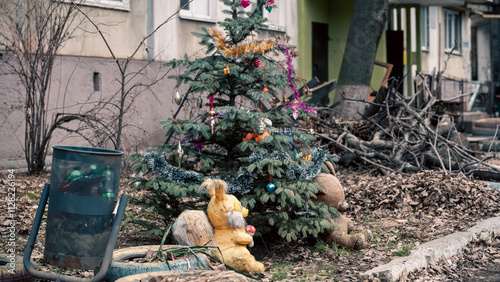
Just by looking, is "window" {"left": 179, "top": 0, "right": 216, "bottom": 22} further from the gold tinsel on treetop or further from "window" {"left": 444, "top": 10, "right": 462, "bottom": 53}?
"window" {"left": 444, "top": 10, "right": 462, "bottom": 53}

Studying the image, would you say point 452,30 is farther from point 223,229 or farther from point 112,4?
point 223,229

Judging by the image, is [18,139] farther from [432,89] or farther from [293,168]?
[432,89]

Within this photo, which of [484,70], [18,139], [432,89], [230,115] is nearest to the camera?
[230,115]

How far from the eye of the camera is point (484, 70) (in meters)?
31.0

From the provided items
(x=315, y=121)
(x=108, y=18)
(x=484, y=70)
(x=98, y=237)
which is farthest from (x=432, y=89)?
(x=484, y=70)

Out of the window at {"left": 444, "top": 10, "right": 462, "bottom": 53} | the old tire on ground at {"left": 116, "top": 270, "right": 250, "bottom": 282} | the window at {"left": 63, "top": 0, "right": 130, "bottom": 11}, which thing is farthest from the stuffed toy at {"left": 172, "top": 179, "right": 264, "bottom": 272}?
the window at {"left": 444, "top": 10, "right": 462, "bottom": 53}

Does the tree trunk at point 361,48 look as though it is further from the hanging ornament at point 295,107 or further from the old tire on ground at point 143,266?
the old tire on ground at point 143,266

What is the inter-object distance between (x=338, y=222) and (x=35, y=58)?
16.9 ft

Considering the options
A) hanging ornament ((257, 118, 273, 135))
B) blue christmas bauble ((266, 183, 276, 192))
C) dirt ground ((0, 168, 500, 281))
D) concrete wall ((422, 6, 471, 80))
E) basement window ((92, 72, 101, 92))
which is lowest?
dirt ground ((0, 168, 500, 281))

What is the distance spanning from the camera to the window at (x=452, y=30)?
27.1 meters

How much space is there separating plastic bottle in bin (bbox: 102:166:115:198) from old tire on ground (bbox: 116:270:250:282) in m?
0.58

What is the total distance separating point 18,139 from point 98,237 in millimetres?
6184

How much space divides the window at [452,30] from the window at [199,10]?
15.7 metres

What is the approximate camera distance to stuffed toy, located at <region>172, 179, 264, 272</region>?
201 inches
